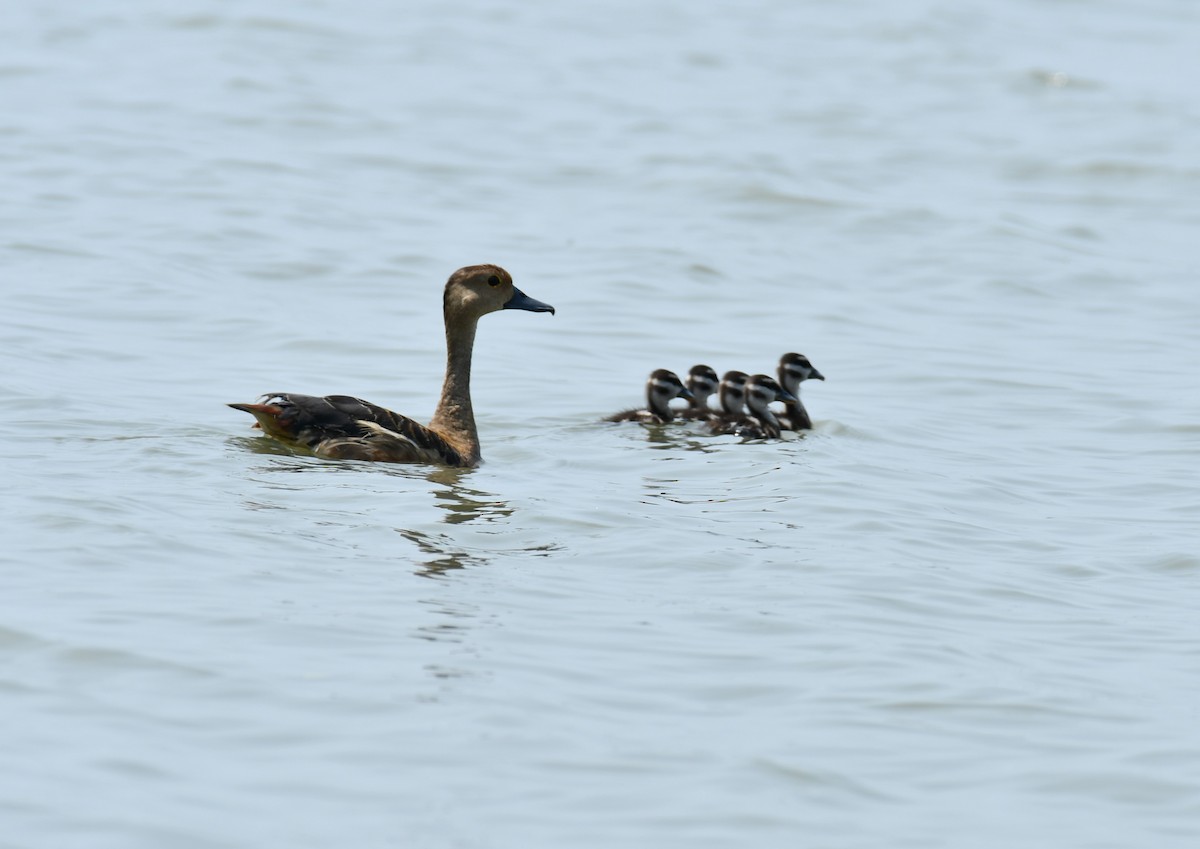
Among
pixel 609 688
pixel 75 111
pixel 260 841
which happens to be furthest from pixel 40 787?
pixel 75 111

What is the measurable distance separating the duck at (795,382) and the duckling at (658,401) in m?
0.90

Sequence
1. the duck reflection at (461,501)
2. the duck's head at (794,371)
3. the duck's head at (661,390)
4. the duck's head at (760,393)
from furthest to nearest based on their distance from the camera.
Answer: the duck's head at (794,371) → the duck's head at (760,393) → the duck's head at (661,390) → the duck reflection at (461,501)

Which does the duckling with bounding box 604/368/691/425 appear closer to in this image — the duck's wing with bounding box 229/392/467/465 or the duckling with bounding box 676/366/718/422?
the duckling with bounding box 676/366/718/422

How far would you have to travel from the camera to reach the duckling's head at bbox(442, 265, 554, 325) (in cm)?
1266

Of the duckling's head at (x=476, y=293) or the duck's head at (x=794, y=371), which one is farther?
the duck's head at (x=794, y=371)

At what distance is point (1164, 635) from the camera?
9039 mm

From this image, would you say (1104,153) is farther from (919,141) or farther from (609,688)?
(609,688)

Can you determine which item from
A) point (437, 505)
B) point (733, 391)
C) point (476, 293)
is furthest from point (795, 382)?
point (437, 505)

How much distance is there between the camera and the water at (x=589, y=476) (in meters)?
6.79

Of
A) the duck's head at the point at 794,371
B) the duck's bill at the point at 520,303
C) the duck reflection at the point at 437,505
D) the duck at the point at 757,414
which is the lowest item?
the duck reflection at the point at 437,505

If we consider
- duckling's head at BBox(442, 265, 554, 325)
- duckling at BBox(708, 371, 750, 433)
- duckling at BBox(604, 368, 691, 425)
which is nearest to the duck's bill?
duckling's head at BBox(442, 265, 554, 325)

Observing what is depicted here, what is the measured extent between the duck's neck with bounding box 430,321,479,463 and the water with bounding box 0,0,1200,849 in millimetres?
327

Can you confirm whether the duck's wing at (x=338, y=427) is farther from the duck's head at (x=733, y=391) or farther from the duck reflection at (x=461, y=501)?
the duck's head at (x=733, y=391)

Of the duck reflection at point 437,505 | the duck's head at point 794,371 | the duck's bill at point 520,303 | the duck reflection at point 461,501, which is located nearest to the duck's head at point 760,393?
the duck's head at point 794,371
